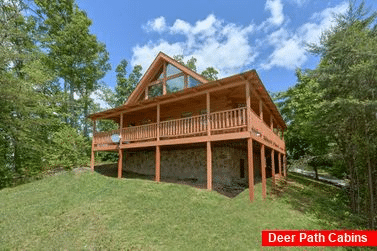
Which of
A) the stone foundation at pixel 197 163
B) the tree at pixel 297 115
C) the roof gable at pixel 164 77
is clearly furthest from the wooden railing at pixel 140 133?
the tree at pixel 297 115

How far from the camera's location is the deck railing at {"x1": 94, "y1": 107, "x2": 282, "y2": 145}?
1010 centimetres

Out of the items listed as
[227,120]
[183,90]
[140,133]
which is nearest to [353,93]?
[227,120]

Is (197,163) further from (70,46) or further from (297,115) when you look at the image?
(70,46)

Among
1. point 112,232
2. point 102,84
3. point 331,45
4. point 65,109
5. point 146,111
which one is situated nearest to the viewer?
point 112,232

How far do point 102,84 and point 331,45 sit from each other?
26615mm

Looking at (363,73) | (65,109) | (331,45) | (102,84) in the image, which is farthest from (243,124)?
(102,84)

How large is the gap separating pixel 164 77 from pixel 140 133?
5.20m

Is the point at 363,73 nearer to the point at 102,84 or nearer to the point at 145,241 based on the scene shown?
the point at 145,241

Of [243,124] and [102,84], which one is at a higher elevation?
[102,84]

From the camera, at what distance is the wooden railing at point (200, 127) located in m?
10.1

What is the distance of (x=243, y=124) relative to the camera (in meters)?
9.71

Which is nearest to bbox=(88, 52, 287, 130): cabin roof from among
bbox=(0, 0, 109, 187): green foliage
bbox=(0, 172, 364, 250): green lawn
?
bbox=(0, 0, 109, 187): green foliage

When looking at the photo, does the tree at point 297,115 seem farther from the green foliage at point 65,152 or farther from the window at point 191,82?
the green foliage at point 65,152

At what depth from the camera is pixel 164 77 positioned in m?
16.8
